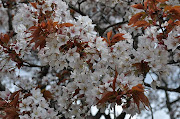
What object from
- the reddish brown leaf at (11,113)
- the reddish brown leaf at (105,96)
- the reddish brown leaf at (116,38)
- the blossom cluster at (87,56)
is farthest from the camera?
the reddish brown leaf at (116,38)

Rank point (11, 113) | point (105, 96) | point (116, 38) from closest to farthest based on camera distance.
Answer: point (105, 96)
point (11, 113)
point (116, 38)

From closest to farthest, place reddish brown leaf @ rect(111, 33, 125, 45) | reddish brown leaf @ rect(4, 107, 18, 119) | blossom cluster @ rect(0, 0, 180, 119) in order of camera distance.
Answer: blossom cluster @ rect(0, 0, 180, 119), reddish brown leaf @ rect(4, 107, 18, 119), reddish brown leaf @ rect(111, 33, 125, 45)

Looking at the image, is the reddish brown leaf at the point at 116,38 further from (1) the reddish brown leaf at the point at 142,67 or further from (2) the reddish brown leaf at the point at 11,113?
(2) the reddish brown leaf at the point at 11,113

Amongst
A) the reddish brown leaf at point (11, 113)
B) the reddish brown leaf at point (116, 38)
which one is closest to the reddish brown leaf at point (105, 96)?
the reddish brown leaf at point (116, 38)

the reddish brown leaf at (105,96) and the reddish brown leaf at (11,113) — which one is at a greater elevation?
the reddish brown leaf at (105,96)

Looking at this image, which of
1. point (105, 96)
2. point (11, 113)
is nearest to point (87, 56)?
point (105, 96)

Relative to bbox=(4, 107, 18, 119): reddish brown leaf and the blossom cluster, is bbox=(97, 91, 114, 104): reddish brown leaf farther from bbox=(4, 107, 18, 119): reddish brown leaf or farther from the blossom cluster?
bbox=(4, 107, 18, 119): reddish brown leaf

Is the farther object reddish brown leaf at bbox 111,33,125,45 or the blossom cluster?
reddish brown leaf at bbox 111,33,125,45

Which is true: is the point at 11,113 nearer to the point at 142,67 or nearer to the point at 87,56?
the point at 87,56

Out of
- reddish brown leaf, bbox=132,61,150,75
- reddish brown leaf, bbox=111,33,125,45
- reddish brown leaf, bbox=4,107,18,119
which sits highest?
reddish brown leaf, bbox=111,33,125,45

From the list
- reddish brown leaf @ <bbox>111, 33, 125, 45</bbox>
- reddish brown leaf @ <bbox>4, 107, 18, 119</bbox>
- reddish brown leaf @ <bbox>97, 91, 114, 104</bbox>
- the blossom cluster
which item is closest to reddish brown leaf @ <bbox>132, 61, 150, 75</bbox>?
the blossom cluster

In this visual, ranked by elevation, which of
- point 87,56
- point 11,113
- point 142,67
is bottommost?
point 11,113

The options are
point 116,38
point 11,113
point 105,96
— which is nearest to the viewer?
point 105,96

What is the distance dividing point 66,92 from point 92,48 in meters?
0.76
